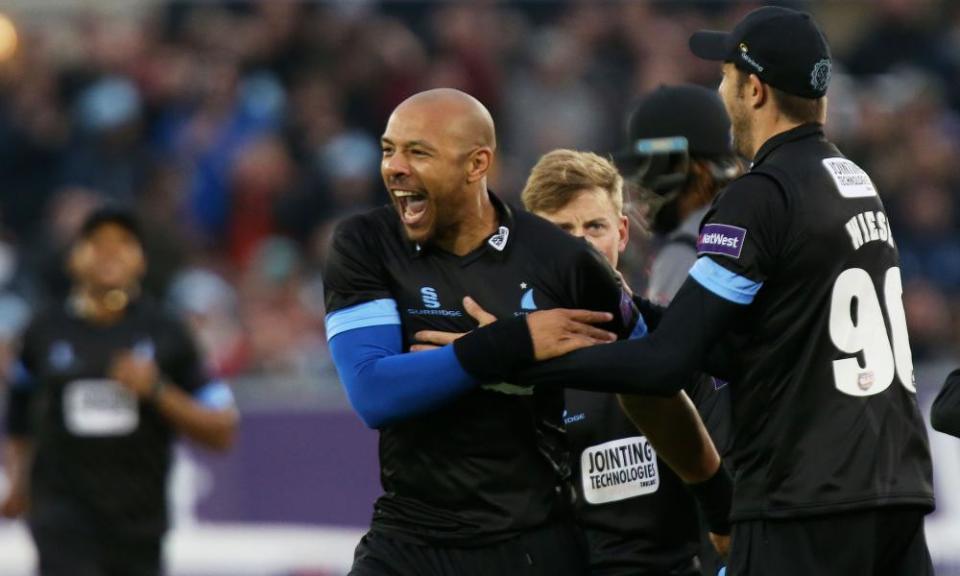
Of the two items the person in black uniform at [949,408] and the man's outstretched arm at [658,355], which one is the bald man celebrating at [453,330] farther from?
the person in black uniform at [949,408]

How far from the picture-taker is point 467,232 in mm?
5008

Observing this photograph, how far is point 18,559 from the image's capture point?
428 inches

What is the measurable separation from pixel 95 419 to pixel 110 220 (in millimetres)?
1004

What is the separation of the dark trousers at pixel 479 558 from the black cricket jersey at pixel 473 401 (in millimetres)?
28

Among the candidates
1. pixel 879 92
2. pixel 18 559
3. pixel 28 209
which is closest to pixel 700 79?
pixel 879 92

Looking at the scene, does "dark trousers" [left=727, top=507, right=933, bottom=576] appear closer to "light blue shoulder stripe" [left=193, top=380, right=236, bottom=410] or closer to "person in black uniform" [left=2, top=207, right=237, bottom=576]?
"person in black uniform" [left=2, top=207, right=237, bottom=576]

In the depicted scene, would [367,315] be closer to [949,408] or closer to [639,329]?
[639,329]

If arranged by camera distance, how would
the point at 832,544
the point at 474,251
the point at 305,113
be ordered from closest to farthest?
the point at 832,544
the point at 474,251
the point at 305,113

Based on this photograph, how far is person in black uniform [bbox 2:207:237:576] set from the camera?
8953 millimetres

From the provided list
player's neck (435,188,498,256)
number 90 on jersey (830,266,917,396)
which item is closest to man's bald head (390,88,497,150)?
player's neck (435,188,498,256)

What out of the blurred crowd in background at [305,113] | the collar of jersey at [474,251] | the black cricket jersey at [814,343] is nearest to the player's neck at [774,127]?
the black cricket jersey at [814,343]

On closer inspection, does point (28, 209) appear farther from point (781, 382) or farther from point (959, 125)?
point (781, 382)

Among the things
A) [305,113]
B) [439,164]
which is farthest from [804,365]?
[305,113]

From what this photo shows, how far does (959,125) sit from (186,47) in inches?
237
